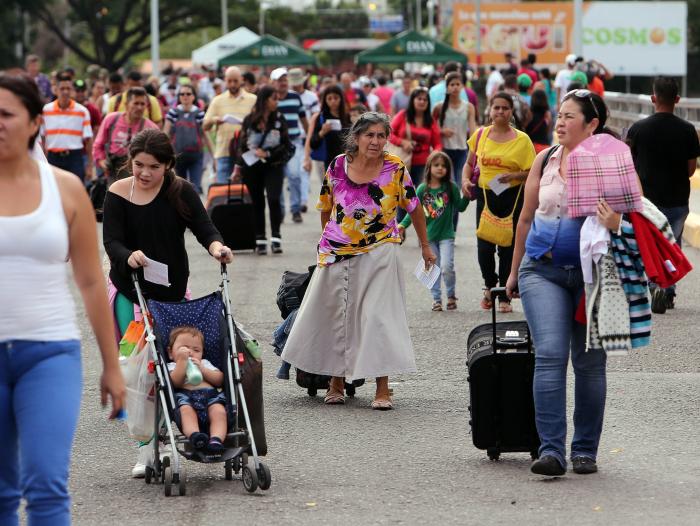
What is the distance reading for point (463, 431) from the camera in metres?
7.78

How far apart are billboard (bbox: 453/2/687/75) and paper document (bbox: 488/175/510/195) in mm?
51001

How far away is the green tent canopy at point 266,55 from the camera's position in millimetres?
37000

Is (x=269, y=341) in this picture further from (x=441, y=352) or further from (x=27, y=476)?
(x=27, y=476)

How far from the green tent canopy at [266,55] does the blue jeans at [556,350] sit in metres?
30.7

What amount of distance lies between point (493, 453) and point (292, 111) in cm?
1138

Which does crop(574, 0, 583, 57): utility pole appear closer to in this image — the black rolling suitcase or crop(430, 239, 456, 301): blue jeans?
crop(430, 239, 456, 301): blue jeans

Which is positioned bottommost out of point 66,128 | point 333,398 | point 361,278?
point 333,398

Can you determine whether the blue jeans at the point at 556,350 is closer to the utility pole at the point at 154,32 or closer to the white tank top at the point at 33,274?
the white tank top at the point at 33,274

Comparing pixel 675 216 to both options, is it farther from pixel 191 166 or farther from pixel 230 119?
pixel 191 166

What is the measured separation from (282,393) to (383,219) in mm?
1296

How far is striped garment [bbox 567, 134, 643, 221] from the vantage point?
642 centimetres

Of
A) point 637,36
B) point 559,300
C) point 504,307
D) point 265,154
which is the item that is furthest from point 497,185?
point 637,36

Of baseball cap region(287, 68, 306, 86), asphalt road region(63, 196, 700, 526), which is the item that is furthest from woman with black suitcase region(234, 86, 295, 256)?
asphalt road region(63, 196, 700, 526)

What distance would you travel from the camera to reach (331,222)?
8492 mm
